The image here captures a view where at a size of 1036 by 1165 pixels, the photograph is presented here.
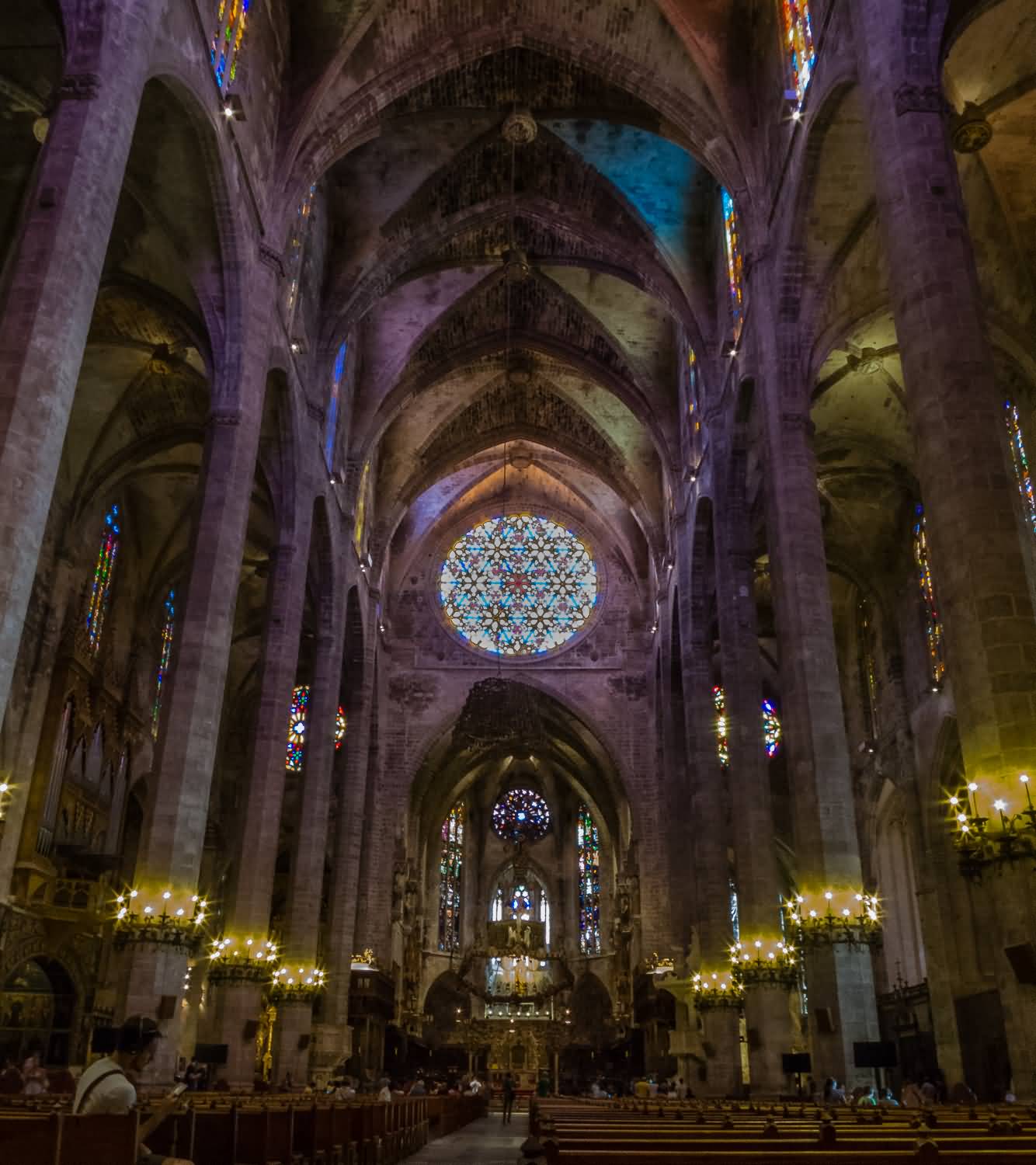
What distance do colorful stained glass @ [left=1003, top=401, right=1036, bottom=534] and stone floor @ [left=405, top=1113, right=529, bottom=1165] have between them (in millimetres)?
13736

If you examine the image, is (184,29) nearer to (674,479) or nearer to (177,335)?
(177,335)

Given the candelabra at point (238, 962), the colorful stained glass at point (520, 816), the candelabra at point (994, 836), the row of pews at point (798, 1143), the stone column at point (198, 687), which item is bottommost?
the row of pews at point (798, 1143)

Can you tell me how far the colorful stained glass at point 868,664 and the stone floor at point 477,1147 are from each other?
1448 centimetres

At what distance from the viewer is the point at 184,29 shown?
14.8 meters

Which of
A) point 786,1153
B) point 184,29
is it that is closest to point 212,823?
point 184,29

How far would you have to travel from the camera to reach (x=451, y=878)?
155ft

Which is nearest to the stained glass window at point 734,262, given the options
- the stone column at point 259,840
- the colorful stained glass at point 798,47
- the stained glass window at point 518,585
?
the colorful stained glass at point 798,47

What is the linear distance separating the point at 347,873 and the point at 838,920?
1846 cm

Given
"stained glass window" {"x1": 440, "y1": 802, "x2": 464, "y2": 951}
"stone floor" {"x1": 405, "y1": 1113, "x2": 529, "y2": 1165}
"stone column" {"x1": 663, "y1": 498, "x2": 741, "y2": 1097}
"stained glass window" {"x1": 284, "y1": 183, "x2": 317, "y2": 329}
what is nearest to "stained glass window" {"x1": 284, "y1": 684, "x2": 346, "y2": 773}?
"stained glass window" {"x1": 440, "y1": 802, "x2": 464, "y2": 951}

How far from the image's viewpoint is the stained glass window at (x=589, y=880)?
150 ft

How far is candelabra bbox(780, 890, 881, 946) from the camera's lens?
13789mm

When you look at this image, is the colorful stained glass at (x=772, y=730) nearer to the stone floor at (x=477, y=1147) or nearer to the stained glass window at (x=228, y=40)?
the stone floor at (x=477, y=1147)

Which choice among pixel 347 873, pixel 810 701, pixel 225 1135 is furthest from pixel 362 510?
pixel 225 1135

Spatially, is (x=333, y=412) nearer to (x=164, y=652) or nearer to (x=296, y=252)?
(x=296, y=252)
